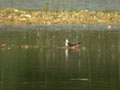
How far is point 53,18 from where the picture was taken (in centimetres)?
5025

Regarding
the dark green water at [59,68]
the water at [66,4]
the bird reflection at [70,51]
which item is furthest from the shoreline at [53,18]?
the dark green water at [59,68]

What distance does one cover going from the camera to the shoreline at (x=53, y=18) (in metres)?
49.3

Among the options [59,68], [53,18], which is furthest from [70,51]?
[53,18]

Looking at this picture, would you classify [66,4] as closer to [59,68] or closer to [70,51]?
[70,51]

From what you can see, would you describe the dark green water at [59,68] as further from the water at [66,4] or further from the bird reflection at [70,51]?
the water at [66,4]

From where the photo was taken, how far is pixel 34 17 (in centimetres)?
5000

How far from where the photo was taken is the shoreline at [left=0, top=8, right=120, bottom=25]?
49344 mm

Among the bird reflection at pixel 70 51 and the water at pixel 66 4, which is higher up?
the water at pixel 66 4

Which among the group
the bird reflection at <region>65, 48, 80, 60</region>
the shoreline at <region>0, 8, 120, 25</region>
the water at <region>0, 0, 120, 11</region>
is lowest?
the bird reflection at <region>65, 48, 80, 60</region>

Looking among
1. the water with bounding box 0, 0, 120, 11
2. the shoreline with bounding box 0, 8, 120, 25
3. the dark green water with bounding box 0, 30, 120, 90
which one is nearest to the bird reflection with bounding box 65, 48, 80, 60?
the dark green water with bounding box 0, 30, 120, 90

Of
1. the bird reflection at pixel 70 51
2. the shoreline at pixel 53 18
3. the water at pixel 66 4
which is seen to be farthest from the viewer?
the water at pixel 66 4

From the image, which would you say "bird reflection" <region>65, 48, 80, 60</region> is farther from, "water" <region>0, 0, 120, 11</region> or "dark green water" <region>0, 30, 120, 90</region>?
"water" <region>0, 0, 120, 11</region>

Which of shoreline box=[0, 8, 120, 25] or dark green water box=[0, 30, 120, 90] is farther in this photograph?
shoreline box=[0, 8, 120, 25]

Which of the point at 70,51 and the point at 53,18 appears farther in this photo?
the point at 53,18
